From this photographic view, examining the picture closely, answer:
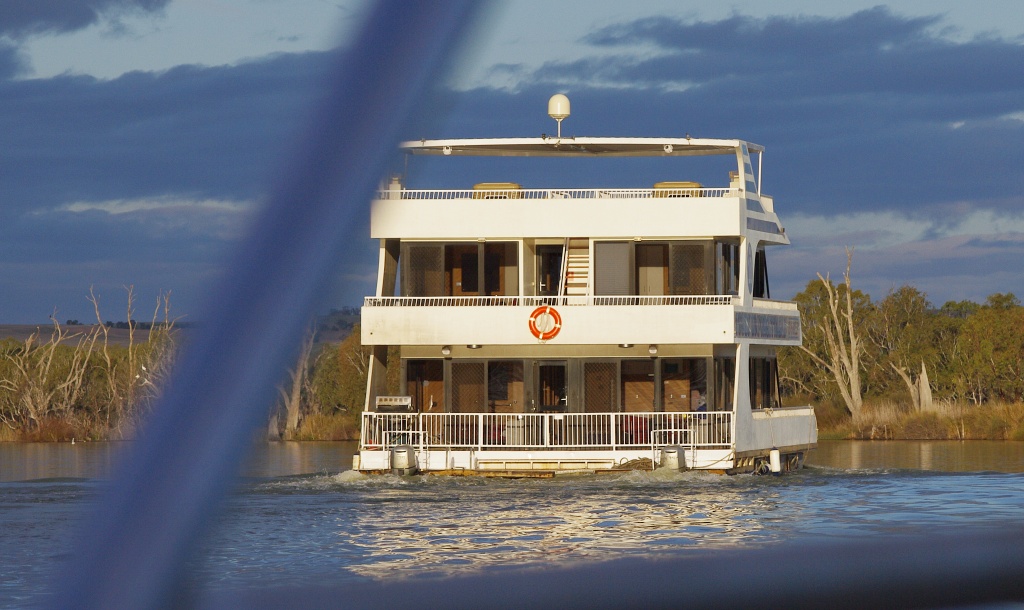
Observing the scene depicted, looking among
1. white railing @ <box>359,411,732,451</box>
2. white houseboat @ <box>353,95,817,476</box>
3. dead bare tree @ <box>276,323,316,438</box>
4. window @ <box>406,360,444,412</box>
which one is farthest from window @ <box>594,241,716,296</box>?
dead bare tree @ <box>276,323,316,438</box>

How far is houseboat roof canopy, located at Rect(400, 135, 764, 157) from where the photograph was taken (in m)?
22.8

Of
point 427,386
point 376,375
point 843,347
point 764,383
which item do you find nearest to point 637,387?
point 764,383

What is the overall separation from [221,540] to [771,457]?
22890 mm

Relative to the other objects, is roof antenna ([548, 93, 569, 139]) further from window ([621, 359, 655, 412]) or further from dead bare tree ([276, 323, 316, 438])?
dead bare tree ([276, 323, 316, 438])

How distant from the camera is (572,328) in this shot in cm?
2181

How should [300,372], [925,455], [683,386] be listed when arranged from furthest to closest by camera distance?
[925,455], [683,386], [300,372]

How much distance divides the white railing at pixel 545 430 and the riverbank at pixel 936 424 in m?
22.5

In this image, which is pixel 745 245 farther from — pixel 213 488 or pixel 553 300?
pixel 213 488

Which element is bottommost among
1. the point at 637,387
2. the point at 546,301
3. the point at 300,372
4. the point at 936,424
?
the point at 300,372

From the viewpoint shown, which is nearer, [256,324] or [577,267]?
[256,324]

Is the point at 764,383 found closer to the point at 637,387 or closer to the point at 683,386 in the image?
the point at 683,386

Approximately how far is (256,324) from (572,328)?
20608 mm

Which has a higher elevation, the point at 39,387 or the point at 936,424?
the point at 39,387

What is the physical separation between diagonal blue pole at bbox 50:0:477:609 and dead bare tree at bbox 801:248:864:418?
47.0 meters
